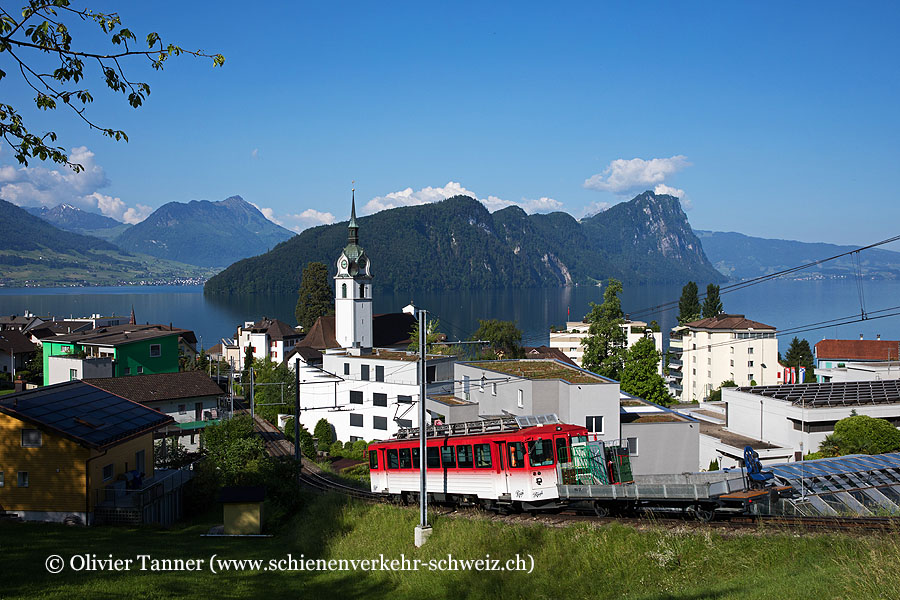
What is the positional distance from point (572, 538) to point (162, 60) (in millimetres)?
12297

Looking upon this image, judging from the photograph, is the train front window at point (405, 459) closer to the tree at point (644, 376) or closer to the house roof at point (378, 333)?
the tree at point (644, 376)

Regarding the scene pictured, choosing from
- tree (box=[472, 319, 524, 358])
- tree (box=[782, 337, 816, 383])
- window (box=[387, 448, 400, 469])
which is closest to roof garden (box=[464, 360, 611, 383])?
window (box=[387, 448, 400, 469])

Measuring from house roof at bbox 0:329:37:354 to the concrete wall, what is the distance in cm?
6074

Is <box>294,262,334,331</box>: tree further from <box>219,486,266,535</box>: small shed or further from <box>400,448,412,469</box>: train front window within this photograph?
<box>219,486,266,535</box>: small shed

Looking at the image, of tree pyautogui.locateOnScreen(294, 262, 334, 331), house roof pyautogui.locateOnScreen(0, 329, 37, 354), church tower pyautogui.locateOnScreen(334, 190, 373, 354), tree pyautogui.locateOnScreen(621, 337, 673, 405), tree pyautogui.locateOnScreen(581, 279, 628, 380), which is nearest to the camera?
tree pyautogui.locateOnScreen(621, 337, 673, 405)

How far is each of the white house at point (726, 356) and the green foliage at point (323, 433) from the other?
35.7 meters

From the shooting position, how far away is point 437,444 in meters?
21.1

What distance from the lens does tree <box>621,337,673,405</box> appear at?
45.9 meters

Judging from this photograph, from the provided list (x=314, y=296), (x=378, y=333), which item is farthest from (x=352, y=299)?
(x=314, y=296)

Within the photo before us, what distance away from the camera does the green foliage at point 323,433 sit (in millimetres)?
43188

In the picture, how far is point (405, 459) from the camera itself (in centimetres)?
2222

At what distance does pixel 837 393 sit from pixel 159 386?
38162 millimetres

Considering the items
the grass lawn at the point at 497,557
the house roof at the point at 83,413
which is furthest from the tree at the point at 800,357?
the house roof at the point at 83,413

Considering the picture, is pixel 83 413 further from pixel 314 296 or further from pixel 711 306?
pixel 711 306
